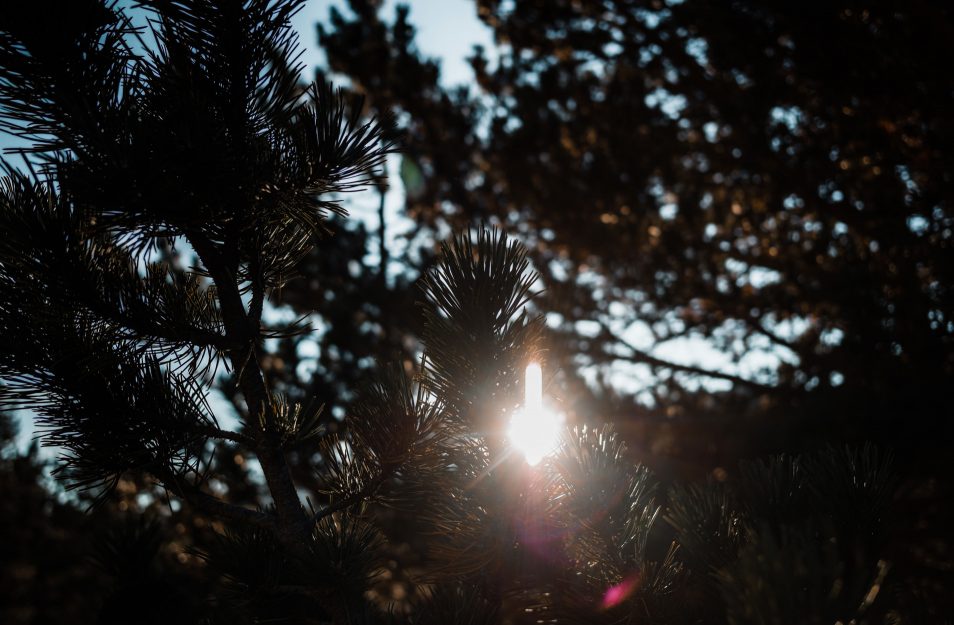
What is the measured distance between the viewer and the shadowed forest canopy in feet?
13.8

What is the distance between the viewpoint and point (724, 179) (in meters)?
6.00

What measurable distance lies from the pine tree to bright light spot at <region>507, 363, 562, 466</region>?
3cm

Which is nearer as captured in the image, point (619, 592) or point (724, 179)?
point (619, 592)

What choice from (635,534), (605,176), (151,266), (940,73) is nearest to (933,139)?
(940,73)

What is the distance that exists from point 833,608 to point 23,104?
1.84 m

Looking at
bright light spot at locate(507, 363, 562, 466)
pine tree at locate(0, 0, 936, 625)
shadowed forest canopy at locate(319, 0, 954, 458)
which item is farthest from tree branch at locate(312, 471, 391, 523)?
shadowed forest canopy at locate(319, 0, 954, 458)

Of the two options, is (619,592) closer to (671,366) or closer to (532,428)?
(532,428)

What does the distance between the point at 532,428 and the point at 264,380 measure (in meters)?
0.71

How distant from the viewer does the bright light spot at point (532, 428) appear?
127 cm

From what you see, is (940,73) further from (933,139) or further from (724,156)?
(724,156)

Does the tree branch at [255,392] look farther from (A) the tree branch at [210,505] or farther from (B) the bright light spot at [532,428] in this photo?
(B) the bright light spot at [532,428]

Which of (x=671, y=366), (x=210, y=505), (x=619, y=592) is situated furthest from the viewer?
(x=671, y=366)

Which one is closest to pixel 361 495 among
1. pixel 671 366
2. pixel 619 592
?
pixel 619 592

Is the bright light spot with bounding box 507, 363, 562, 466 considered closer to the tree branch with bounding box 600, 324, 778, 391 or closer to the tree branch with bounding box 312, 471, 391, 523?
the tree branch with bounding box 312, 471, 391, 523
